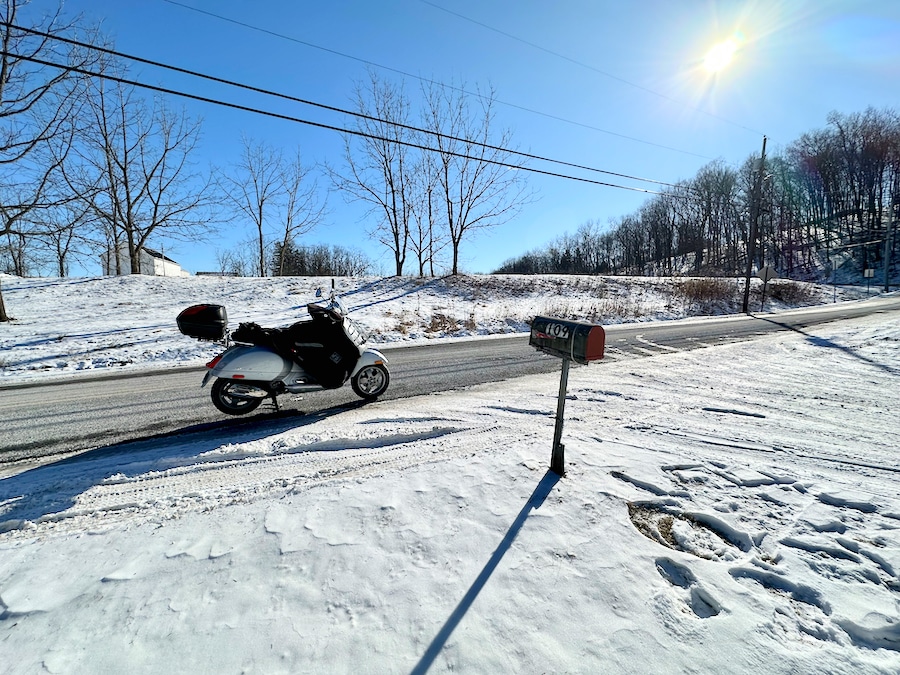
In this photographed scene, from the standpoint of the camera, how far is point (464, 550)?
6.43ft

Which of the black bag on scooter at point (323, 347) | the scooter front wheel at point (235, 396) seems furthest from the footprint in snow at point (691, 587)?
the scooter front wheel at point (235, 396)

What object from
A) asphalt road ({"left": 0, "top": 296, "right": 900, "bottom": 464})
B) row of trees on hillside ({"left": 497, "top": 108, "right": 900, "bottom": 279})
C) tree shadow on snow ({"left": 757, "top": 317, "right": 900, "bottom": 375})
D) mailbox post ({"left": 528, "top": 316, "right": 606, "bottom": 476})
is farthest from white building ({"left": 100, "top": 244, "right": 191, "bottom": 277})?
row of trees on hillside ({"left": 497, "top": 108, "right": 900, "bottom": 279})

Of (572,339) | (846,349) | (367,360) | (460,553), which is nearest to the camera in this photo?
(460,553)

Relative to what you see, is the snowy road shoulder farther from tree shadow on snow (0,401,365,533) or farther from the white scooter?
the white scooter

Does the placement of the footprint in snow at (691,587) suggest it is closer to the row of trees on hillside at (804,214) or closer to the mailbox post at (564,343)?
the mailbox post at (564,343)

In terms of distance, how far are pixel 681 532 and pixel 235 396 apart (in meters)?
4.36

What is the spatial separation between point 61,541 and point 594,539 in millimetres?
2919

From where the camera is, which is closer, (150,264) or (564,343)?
(564,343)

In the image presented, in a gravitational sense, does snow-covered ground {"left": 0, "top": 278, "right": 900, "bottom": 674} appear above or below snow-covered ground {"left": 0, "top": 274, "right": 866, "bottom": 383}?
below

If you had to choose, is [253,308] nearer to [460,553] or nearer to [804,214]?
[460,553]

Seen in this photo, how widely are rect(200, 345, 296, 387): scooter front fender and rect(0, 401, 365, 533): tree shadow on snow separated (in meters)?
0.49

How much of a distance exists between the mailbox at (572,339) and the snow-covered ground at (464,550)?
899 mm

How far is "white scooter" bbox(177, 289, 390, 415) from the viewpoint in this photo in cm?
420

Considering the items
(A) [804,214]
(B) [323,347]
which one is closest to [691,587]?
(B) [323,347]
